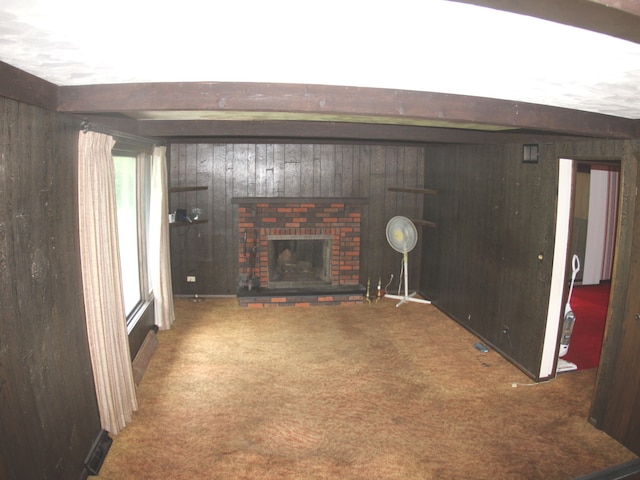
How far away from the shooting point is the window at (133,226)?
166 inches

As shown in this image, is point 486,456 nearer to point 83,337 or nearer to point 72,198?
point 83,337

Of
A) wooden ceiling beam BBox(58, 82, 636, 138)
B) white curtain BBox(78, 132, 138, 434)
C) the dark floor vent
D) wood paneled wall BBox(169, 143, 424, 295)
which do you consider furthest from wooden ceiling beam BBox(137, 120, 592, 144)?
the dark floor vent

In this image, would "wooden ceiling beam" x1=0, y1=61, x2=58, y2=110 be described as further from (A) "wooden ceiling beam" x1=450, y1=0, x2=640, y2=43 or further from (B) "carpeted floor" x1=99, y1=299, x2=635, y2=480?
(B) "carpeted floor" x1=99, y1=299, x2=635, y2=480

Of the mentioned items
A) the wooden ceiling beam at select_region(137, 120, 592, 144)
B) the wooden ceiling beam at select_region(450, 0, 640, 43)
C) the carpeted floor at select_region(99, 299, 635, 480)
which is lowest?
the carpeted floor at select_region(99, 299, 635, 480)

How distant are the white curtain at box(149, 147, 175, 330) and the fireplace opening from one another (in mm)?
1636

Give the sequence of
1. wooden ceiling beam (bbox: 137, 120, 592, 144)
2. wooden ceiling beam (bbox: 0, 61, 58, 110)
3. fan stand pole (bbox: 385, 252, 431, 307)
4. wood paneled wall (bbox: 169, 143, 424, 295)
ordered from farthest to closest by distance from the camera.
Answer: fan stand pole (bbox: 385, 252, 431, 307), wood paneled wall (bbox: 169, 143, 424, 295), wooden ceiling beam (bbox: 137, 120, 592, 144), wooden ceiling beam (bbox: 0, 61, 58, 110)

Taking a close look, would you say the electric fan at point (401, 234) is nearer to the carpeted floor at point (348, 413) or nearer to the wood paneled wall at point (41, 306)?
the carpeted floor at point (348, 413)

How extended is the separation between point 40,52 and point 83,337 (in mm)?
1795

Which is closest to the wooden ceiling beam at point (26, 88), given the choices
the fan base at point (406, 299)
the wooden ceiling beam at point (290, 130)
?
the wooden ceiling beam at point (290, 130)

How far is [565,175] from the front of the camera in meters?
3.72

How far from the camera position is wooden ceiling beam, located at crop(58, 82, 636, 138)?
2062 mm

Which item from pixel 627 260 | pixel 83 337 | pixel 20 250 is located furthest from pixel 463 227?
pixel 20 250

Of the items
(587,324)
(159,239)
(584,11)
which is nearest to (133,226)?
(159,239)

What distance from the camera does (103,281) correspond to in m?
2.89
